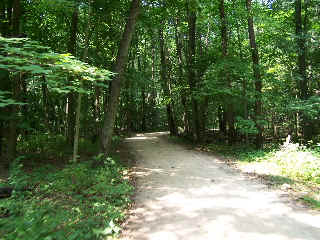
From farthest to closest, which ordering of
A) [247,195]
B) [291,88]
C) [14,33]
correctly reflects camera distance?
[291,88] < [14,33] < [247,195]

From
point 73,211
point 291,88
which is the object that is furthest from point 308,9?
point 73,211

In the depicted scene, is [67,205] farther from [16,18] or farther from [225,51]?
[225,51]

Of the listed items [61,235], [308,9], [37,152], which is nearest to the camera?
[61,235]

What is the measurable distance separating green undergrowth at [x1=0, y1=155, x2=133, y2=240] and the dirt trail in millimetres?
497

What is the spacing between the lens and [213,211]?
5043mm

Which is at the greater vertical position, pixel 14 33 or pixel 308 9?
pixel 308 9

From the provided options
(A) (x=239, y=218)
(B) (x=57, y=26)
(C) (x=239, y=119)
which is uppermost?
(B) (x=57, y=26)

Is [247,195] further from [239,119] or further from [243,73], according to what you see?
[243,73]

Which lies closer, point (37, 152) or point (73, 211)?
point (73, 211)

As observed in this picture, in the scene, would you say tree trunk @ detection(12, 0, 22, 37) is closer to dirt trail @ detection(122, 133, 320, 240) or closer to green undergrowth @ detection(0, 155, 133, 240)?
green undergrowth @ detection(0, 155, 133, 240)

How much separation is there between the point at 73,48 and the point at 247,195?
382 inches

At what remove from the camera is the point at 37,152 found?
1234 cm

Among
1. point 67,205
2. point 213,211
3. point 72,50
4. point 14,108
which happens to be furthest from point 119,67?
point 213,211

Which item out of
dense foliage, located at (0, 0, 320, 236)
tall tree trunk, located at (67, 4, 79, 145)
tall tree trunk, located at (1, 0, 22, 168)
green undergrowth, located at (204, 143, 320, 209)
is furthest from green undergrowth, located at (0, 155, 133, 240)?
green undergrowth, located at (204, 143, 320, 209)
